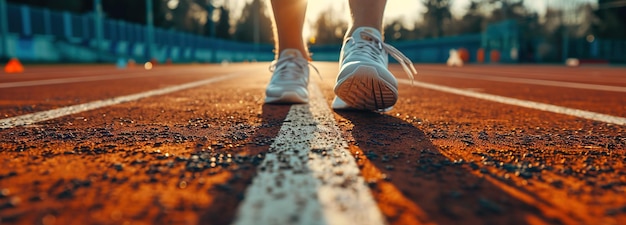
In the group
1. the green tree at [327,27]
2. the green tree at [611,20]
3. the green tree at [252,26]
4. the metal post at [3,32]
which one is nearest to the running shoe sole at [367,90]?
the metal post at [3,32]

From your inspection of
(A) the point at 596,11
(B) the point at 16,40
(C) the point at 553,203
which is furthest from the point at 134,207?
(A) the point at 596,11

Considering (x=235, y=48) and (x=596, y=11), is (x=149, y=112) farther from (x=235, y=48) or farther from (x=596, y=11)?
(x=235, y=48)

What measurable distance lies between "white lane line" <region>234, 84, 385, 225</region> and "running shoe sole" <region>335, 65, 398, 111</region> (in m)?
0.62

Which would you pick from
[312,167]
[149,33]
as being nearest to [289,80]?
[312,167]

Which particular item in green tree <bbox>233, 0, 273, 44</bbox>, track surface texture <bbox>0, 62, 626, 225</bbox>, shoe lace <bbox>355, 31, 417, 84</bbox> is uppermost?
green tree <bbox>233, 0, 273, 44</bbox>

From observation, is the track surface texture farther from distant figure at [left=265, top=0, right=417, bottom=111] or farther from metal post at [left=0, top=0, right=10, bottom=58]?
metal post at [left=0, top=0, right=10, bottom=58]

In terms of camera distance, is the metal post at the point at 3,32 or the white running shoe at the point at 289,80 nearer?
the white running shoe at the point at 289,80

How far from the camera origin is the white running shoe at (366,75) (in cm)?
208

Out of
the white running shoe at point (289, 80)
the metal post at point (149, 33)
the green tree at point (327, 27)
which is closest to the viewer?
the white running shoe at point (289, 80)

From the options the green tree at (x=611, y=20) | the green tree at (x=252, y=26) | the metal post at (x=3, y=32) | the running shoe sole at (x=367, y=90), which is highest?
the green tree at (x=252, y=26)

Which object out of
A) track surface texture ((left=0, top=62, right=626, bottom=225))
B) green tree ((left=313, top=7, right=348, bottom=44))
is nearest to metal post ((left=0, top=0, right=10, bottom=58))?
track surface texture ((left=0, top=62, right=626, bottom=225))

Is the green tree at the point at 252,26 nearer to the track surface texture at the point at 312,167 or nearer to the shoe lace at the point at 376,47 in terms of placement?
the shoe lace at the point at 376,47

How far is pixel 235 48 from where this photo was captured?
184 feet

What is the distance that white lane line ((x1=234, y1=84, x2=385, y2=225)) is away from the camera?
2.56ft
